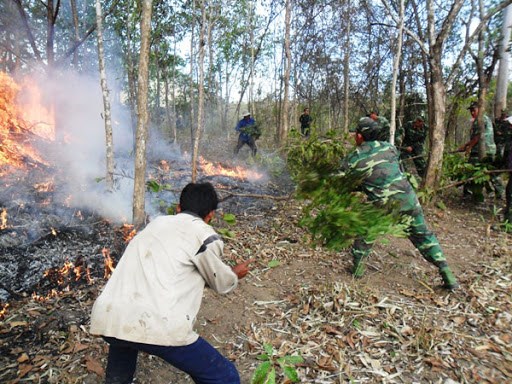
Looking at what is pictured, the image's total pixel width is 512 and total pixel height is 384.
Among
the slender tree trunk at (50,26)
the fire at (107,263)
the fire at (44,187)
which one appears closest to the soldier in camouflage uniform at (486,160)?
the fire at (107,263)

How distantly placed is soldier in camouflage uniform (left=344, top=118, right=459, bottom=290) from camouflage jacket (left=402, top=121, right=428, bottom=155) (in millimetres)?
6008

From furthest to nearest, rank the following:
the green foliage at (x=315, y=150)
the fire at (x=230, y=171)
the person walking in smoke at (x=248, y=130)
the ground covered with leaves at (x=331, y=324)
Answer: the person walking in smoke at (x=248, y=130) → the fire at (x=230, y=171) → the green foliage at (x=315, y=150) → the ground covered with leaves at (x=331, y=324)

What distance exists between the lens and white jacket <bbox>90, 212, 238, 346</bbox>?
181 centimetres

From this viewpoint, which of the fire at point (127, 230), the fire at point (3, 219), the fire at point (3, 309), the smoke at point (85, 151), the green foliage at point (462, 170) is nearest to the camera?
the fire at point (3, 309)

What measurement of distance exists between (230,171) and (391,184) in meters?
7.38

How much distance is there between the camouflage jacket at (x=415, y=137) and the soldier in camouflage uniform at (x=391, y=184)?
601cm

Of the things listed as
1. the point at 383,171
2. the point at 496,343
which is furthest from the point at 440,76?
the point at 496,343

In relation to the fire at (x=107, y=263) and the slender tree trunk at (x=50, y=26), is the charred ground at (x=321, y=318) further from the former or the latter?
the slender tree trunk at (x=50, y=26)

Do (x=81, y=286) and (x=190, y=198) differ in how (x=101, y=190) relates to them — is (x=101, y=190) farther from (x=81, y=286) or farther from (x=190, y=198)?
(x=190, y=198)

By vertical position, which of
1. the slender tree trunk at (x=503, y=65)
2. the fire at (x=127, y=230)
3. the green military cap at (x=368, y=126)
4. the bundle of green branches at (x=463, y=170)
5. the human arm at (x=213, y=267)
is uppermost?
the slender tree trunk at (x=503, y=65)

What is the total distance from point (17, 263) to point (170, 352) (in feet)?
13.1

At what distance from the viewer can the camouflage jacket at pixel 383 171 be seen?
377 centimetres

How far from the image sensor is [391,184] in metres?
3.77

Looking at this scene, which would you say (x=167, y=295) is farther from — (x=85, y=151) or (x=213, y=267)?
(x=85, y=151)
